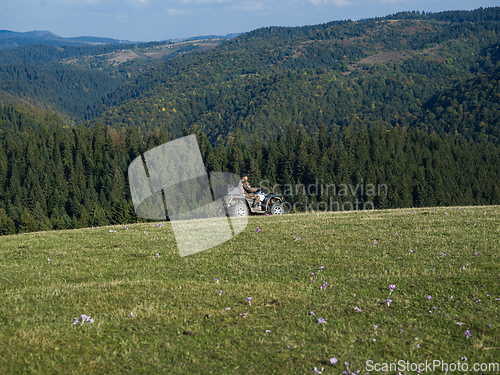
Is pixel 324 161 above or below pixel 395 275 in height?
below

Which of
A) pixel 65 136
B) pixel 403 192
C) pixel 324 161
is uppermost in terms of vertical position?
pixel 65 136

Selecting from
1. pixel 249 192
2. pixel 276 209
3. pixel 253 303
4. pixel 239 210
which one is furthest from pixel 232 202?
pixel 253 303

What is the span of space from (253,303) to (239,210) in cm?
1439

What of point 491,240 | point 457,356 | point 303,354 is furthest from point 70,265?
point 491,240

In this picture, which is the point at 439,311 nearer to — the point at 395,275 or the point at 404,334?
the point at 404,334

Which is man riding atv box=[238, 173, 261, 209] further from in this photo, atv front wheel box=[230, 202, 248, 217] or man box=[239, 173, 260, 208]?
atv front wheel box=[230, 202, 248, 217]

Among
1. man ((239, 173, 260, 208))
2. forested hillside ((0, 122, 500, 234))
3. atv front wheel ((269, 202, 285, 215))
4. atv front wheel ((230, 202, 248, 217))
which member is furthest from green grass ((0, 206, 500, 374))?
forested hillside ((0, 122, 500, 234))

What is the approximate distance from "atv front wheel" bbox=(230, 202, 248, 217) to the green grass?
22.4 feet

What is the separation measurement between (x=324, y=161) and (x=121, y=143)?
79.4 meters

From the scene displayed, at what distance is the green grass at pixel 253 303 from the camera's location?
26.0 feet

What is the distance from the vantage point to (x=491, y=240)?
50.5 ft

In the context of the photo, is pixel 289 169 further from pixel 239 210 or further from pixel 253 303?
pixel 253 303

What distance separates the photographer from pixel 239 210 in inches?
976

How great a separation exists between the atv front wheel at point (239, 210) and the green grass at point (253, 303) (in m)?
6.84
